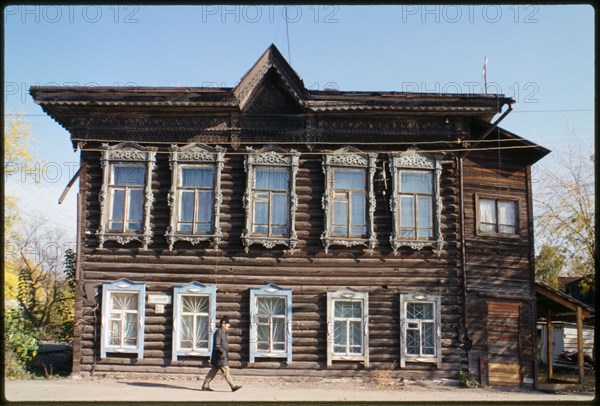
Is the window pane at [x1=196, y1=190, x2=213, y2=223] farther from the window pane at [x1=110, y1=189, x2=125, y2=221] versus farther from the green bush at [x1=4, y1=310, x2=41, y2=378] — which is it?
the green bush at [x1=4, y1=310, x2=41, y2=378]

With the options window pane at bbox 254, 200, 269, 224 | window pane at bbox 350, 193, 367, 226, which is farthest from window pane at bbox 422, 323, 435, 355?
window pane at bbox 254, 200, 269, 224

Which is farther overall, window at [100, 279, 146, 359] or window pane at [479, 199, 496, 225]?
window pane at [479, 199, 496, 225]

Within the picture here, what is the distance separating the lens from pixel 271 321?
1717cm

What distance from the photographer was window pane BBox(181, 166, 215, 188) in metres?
17.6

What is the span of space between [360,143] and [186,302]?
6.56 meters

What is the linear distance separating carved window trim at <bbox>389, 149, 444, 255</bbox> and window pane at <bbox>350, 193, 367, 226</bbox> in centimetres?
78

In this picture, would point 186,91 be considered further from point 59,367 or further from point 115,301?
point 59,367

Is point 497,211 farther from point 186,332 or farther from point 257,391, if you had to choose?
point 186,332

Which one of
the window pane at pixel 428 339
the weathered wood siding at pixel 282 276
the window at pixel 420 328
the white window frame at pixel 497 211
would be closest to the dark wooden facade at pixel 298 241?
the weathered wood siding at pixel 282 276

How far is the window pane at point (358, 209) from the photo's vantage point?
690 inches

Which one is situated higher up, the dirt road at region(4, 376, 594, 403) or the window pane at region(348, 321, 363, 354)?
the window pane at region(348, 321, 363, 354)

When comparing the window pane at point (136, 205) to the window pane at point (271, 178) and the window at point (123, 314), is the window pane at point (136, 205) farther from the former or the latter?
the window pane at point (271, 178)

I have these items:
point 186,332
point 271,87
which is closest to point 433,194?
point 271,87

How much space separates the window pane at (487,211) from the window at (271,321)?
6.28 m
